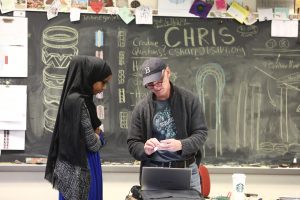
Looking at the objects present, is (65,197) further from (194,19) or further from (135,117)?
(194,19)

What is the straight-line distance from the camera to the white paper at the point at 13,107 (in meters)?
3.49

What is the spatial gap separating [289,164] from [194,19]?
1423 mm

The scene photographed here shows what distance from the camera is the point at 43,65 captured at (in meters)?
3.52

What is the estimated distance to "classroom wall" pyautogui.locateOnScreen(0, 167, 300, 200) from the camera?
3.54 metres

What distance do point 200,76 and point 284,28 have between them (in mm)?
792

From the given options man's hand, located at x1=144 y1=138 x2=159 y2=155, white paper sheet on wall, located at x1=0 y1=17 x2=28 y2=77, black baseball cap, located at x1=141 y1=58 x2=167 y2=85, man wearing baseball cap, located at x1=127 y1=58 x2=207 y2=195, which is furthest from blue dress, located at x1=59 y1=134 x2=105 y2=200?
white paper sheet on wall, located at x1=0 y1=17 x2=28 y2=77

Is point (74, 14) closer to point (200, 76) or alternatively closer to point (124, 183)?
point (200, 76)

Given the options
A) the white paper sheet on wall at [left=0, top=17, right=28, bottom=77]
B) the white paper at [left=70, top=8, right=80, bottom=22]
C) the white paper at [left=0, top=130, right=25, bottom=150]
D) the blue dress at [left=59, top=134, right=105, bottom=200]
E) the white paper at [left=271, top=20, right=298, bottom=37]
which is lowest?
the blue dress at [left=59, top=134, right=105, bottom=200]

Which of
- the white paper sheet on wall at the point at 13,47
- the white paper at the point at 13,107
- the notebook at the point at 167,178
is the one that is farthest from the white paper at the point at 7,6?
the notebook at the point at 167,178

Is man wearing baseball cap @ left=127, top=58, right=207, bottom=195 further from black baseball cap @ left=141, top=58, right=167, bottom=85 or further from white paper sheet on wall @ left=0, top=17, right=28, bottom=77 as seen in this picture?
white paper sheet on wall @ left=0, top=17, right=28, bottom=77

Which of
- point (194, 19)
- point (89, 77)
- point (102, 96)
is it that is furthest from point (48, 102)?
point (194, 19)

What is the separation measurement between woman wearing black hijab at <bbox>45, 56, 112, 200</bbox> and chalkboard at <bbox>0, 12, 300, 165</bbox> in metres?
0.87

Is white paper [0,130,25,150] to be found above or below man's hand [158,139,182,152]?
below

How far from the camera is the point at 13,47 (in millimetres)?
3488
